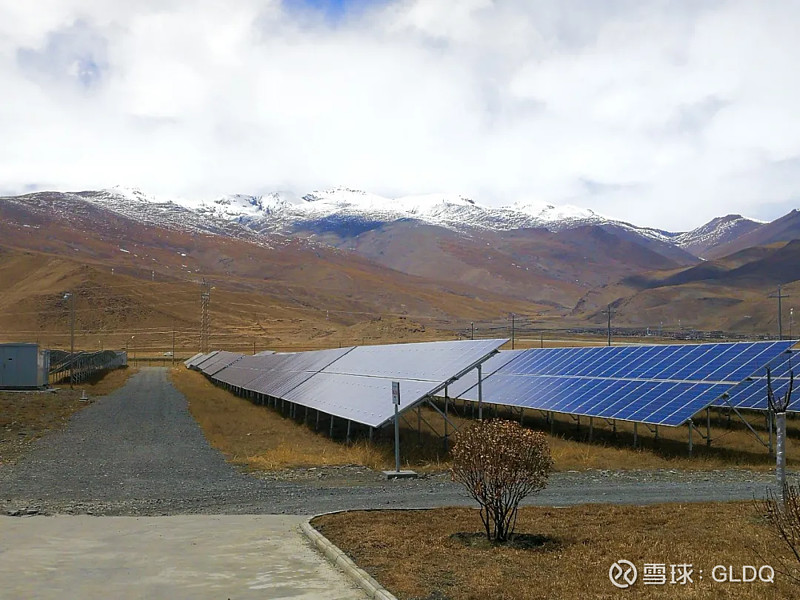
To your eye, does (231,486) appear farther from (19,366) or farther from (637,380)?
(19,366)

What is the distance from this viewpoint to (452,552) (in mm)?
10477

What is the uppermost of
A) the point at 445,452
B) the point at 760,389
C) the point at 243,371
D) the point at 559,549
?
the point at 760,389

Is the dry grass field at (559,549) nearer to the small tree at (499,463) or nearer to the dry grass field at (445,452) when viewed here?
the small tree at (499,463)

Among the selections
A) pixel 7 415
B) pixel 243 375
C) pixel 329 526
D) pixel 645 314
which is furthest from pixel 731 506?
pixel 645 314

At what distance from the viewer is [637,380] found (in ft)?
84.3

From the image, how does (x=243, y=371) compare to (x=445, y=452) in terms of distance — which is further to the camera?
(x=243, y=371)

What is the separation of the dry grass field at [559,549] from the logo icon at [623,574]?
87 millimetres

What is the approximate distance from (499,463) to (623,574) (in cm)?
218

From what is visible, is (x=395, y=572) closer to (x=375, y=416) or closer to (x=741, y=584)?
(x=741, y=584)

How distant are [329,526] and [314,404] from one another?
51.9ft

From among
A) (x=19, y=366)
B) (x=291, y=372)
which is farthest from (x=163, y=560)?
(x=19, y=366)

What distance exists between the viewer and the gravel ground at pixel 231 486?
1520 cm

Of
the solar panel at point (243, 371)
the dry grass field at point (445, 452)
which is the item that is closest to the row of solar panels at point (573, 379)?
the dry grass field at point (445, 452)

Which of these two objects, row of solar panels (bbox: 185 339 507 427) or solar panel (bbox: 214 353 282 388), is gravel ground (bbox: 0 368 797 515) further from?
solar panel (bbox: 214 353 282 388)
